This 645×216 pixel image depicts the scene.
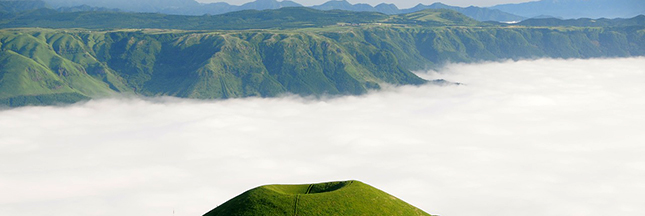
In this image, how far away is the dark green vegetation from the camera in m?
129

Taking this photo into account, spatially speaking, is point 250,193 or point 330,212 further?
point 250,193

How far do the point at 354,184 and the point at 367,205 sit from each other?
39.0 feet

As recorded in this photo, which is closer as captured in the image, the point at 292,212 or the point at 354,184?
the point at 292,212

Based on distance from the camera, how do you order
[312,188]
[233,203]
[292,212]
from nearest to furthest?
[292,212]
[233,203]
[312,188]

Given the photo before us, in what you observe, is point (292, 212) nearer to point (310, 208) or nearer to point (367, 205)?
point (310, 208)

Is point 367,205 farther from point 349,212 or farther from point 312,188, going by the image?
point 312,188

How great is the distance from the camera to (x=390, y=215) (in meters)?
132

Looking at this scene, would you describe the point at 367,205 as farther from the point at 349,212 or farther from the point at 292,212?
the point at 292,212

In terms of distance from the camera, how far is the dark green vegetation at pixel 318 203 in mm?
129250

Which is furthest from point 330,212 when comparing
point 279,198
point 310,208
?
point 279,198

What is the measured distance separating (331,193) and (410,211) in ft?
64.2

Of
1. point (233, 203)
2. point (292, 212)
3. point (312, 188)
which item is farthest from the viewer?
point (312, 188)

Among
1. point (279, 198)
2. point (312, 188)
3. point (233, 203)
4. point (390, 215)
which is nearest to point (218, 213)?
point (233, 203)

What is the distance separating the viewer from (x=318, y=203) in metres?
131
